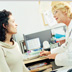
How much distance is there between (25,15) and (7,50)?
1.59m

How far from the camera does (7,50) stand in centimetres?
129

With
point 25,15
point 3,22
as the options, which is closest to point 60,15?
point 3,22

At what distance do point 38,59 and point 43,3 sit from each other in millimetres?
1399

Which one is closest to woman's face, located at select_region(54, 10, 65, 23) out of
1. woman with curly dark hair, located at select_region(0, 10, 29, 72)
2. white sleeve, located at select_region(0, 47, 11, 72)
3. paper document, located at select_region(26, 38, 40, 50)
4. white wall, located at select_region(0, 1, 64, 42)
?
woman with curly dark hair, located at select_region(0, 10, 29, 72)

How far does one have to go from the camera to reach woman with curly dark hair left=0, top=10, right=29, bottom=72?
1.21 meters

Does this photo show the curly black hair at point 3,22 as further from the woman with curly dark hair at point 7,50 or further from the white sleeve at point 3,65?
the white sleeve at point 3,65

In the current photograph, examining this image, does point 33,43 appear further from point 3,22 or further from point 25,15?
point 3,22

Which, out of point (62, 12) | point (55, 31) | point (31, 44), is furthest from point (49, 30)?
point (62, 12)

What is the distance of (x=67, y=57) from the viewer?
1236 millimetres

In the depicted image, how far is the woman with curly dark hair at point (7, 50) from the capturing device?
47.5 inches

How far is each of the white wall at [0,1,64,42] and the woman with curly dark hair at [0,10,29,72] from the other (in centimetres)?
128

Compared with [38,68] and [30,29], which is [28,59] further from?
[30,29]

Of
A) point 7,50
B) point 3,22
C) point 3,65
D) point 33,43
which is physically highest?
point 3,22

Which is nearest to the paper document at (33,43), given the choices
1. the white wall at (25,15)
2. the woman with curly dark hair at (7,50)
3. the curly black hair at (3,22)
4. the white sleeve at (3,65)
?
the white wall at (25,15)
